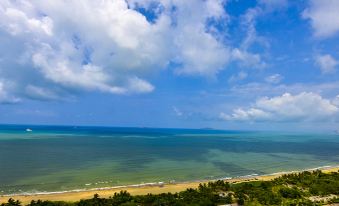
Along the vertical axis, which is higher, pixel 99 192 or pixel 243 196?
pixel 243 196

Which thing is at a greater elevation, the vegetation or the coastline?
the vegetation

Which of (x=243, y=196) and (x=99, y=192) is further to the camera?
(x=99, y=192)

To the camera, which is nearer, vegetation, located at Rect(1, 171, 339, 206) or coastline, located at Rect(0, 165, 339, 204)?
vegetation, located at Rect(1, 171, 339, 206)

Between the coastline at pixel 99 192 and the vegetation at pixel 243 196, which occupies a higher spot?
the vegetation at pixel 243 196

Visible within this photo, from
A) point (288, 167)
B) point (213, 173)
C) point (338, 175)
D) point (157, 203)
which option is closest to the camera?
point (157, 203)

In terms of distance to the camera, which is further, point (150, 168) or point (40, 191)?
point (150, 168)

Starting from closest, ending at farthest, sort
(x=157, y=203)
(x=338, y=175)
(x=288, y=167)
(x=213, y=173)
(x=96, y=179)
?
(x=157, y=203), (x=338, y=175), (x=96, y=179), (x=213, y=173), (x=288, y=167)

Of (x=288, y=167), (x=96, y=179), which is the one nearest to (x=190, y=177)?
(x=96, y=179)

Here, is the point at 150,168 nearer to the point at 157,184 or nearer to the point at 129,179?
the point at 129,179
